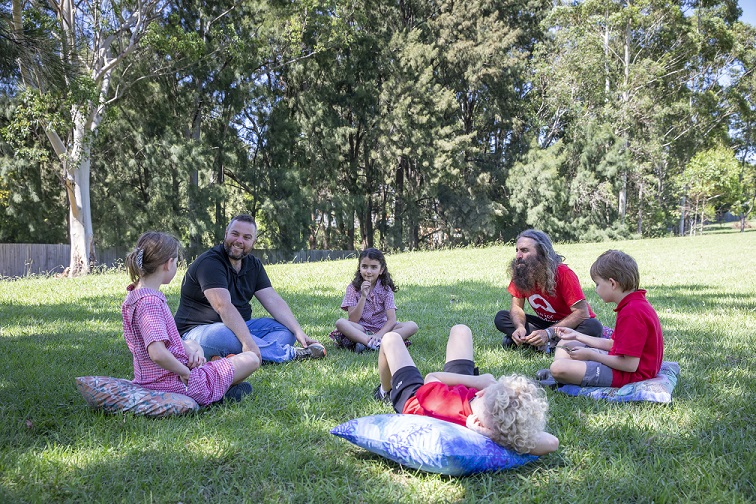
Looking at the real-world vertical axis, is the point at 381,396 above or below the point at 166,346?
below

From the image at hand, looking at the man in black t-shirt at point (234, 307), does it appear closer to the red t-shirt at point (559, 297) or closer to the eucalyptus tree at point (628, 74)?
the red t-shirt at point (559, 297)

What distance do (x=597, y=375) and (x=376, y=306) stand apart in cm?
259

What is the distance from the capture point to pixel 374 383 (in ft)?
14.3

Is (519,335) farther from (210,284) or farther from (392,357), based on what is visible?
(210,284)

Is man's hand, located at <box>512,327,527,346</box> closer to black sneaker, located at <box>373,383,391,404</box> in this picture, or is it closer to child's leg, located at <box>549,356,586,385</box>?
child's leg, located at <box>549,356,586,385</box>

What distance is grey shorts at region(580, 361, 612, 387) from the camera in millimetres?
4051

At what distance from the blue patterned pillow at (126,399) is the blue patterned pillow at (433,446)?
49.6 inches

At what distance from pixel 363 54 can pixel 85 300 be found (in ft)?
80.3

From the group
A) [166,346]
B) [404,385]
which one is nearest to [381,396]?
[404,385]

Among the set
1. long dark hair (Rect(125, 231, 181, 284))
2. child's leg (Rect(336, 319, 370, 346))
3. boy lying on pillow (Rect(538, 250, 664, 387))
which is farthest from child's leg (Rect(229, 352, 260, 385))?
boy lying on pillow (Rect(538, 250, 664, 387))

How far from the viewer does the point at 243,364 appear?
12.9ft

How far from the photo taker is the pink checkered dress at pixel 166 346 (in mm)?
3418

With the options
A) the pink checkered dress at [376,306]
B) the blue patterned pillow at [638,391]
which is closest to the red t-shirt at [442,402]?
the blue patterned pillow at [638,391]

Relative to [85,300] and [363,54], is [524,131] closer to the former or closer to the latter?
[363,54]
